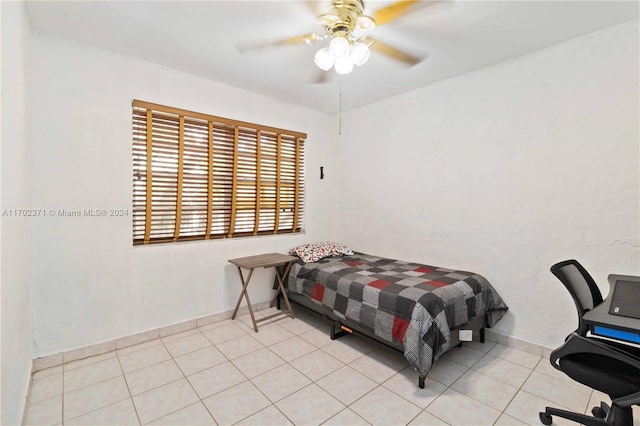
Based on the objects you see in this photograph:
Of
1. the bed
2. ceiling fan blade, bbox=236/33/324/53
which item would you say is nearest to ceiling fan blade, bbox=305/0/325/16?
ceiling fan blade, bbox=236/33/324/53

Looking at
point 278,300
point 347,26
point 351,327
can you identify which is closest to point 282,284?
point 278,300

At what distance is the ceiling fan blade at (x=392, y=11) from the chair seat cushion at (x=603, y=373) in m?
2.12

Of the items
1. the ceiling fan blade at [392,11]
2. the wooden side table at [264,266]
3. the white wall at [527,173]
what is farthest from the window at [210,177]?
the ceiling fan blade at [392,11]

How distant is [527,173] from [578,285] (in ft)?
3.63

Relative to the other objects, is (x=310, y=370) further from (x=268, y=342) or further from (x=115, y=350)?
(x=115, y=350)

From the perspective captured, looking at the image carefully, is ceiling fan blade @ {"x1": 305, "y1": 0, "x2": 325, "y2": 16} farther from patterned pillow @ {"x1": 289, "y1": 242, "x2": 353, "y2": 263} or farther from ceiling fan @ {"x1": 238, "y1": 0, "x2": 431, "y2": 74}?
patterned pillow @ {"x1": 289, "y1": 242, "x2": 353, "y2": 263}

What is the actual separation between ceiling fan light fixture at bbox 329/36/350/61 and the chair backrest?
172 cm

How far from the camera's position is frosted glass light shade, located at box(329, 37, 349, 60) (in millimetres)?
1714

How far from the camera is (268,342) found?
8.88 ft

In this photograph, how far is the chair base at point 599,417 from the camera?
4.66 ft

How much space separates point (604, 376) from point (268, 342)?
227 cm

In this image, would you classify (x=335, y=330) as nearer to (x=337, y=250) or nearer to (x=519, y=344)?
(x=337, y=250)

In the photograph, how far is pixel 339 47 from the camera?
172 cm

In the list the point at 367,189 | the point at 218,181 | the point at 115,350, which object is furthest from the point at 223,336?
the point at 367,189
